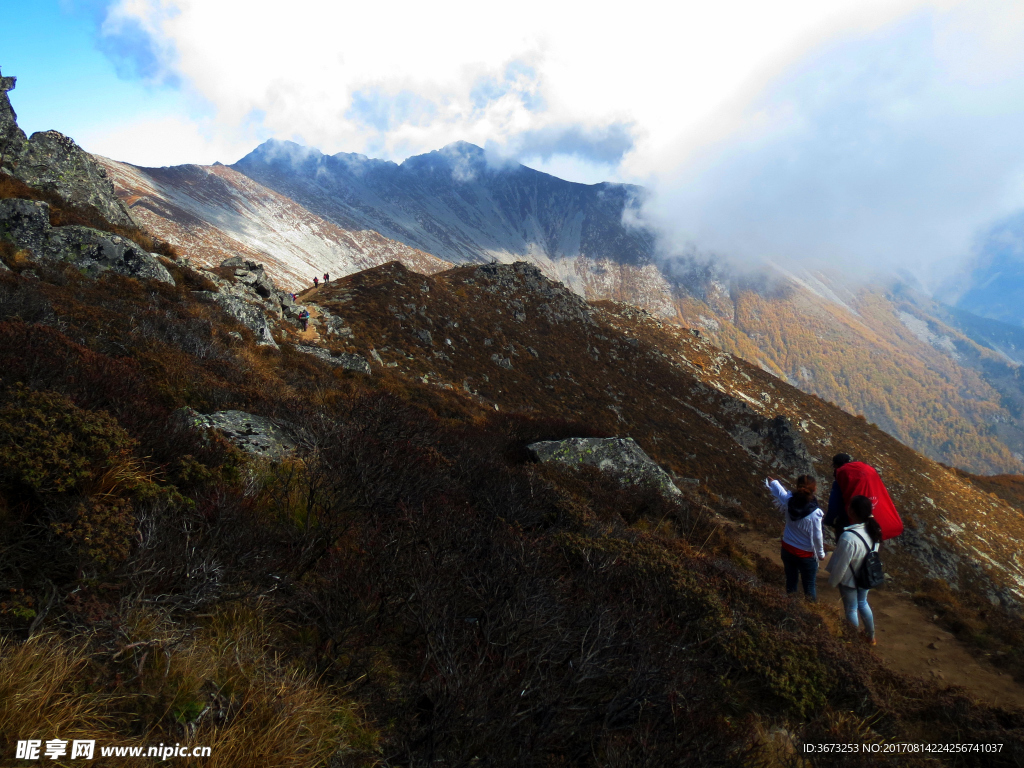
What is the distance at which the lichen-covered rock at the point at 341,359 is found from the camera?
664 inches

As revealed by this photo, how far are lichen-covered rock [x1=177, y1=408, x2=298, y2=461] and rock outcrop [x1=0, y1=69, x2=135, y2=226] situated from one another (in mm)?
18538

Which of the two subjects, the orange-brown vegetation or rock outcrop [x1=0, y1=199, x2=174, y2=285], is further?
rock outcrop [x1=0, y1=199, x2=174, y2=285]

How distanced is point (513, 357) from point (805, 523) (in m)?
26.1

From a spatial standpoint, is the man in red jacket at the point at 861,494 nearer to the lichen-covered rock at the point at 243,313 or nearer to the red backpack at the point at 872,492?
the red backpack at the point at 872,492

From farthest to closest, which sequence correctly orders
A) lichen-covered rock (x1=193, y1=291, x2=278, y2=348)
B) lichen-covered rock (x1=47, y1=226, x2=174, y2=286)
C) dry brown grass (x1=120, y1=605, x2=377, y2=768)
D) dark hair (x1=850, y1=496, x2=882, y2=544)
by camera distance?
1. lichen-covered rock (x1=193, y1=291, x2=278, y2=348)
2. lichen-covered rock (x1=47, y1=226, x2=174, y2=286)
3. dark hair (x1=850, y1=496, x2=882, y2=544)
4. dry brown grass (x1=120, y1=605, x2=377, y2=768)

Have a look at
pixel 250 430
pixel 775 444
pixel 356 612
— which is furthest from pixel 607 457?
pixel 775 444

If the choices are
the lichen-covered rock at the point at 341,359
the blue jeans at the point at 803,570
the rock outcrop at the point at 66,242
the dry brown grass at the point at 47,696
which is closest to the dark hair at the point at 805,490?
the blue jeans at the point at 803,570

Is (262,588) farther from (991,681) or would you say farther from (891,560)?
(891,560)

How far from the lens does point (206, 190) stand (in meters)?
131

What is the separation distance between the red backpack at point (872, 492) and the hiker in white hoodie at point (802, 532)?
0.41m

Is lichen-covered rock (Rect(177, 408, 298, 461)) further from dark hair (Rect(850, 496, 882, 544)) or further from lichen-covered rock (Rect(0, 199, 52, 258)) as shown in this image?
lichen-covered rock (Rect(0, 199, 52, 258))

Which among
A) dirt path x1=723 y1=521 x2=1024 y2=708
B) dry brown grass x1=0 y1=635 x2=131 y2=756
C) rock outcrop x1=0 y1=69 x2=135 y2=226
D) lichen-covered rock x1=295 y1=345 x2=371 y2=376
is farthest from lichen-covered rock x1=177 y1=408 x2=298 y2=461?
rock outcrop x1=0 y1=69 x2=135 y2=226

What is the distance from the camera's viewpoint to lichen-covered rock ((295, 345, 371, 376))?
16875 mm

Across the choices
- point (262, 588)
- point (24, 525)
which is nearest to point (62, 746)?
point (262, 588)
